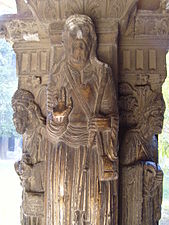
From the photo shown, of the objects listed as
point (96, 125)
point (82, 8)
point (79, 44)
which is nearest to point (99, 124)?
point (96, 125)

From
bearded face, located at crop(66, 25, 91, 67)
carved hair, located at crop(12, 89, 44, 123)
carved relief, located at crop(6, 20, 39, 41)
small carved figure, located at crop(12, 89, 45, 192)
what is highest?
carved relief, located at crop(6, 20, 39, 41)

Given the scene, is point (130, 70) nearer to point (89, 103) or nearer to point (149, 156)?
point (89, 103)

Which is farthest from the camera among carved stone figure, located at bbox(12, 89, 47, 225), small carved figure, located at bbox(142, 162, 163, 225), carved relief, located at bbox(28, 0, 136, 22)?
carved stone figure, located at bbox(12, 89, 47, 225)

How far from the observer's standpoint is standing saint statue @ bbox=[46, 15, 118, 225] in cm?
254

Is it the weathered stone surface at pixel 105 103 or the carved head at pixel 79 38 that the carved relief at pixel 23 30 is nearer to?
the weathered stone surface at pixel 105 103

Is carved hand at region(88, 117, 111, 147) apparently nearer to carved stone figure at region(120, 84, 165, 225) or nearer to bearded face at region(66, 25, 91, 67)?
carved stone figure at region(120, 84, 165, 225)

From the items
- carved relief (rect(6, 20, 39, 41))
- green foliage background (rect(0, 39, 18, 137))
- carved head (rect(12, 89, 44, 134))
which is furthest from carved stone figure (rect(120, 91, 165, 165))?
green foliage background (rect(0, 39, 18, 137))

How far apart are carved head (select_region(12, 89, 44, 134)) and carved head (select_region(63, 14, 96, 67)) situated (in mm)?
664

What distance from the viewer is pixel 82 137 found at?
2.59 m

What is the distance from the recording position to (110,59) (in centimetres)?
279

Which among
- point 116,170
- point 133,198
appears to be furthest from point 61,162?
point 133,198

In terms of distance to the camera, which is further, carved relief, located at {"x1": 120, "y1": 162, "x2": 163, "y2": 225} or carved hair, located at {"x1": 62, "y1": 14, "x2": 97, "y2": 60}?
carved relief, located at {"x1": 120, "y1": 162, "x2": 163, "y2": 225}

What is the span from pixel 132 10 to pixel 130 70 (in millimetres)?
605

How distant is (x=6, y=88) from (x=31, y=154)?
617 centimetres
